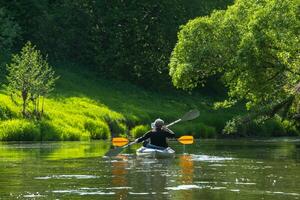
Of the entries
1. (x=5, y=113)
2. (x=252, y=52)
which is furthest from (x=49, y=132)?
(x=252, y=52)

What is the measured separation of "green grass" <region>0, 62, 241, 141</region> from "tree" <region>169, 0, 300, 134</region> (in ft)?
21.3

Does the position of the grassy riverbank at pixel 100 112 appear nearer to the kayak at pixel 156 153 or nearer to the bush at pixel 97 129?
the bush at pixel 97 129

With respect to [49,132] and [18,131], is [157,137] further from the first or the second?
[49,132]

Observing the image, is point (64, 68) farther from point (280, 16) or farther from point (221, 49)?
point (280, 16)

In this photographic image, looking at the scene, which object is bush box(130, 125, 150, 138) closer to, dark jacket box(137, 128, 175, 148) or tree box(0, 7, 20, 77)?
tree box(0, 7, 20, 77)

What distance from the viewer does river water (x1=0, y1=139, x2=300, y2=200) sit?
2386 centimetres

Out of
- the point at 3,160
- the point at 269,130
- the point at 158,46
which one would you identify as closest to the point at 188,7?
the point at 158,46

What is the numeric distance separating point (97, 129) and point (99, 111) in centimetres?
478

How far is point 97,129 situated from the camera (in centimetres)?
6141

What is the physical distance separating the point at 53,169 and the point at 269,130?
43166 millimetres

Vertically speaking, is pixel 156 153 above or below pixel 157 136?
below

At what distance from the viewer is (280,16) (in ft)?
170

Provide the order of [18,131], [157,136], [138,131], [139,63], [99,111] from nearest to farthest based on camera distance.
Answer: [157,136]
[18,131]
[138,131]
[99,111]
[139,63]

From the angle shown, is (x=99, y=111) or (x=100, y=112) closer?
(x=100, y=112)
